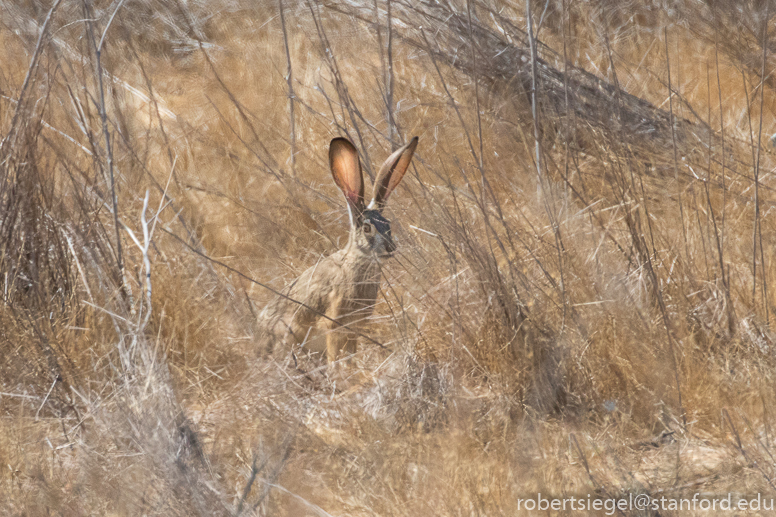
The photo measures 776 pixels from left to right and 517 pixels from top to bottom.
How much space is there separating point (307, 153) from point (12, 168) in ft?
5.01

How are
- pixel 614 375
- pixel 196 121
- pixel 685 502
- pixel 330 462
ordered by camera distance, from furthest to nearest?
1. pixel 196 121
2. pixel 614 375
3. pixel 330 462
4. pixel 685 502

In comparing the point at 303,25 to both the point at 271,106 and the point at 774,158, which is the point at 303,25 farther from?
the point at 774,158

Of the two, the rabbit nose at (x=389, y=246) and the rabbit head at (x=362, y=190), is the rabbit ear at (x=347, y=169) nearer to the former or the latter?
the rabbit head at (x=362, y=190)

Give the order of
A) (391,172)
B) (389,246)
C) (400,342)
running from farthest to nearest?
1. (389,246)
2. (391,172)
3. (400,342)

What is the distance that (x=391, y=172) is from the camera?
2340 mm

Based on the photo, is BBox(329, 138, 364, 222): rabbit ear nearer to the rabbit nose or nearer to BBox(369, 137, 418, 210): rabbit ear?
BBox(369, 137, 418, 210): rabbit ear

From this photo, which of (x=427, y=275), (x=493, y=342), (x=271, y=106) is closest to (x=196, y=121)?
(x=271, y=106)

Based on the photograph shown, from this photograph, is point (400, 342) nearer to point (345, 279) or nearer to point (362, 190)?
point (345, 279)

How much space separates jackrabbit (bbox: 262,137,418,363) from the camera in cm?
236

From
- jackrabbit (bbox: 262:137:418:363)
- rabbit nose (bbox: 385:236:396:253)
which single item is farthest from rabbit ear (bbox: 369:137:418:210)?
rabbit nose (bbox: 385:236:396:253)

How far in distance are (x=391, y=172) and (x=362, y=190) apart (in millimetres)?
141

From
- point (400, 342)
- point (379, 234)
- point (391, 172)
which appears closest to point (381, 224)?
point (379, 234)

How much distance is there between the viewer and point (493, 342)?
2.04m

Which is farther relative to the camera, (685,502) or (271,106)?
(271,106)
